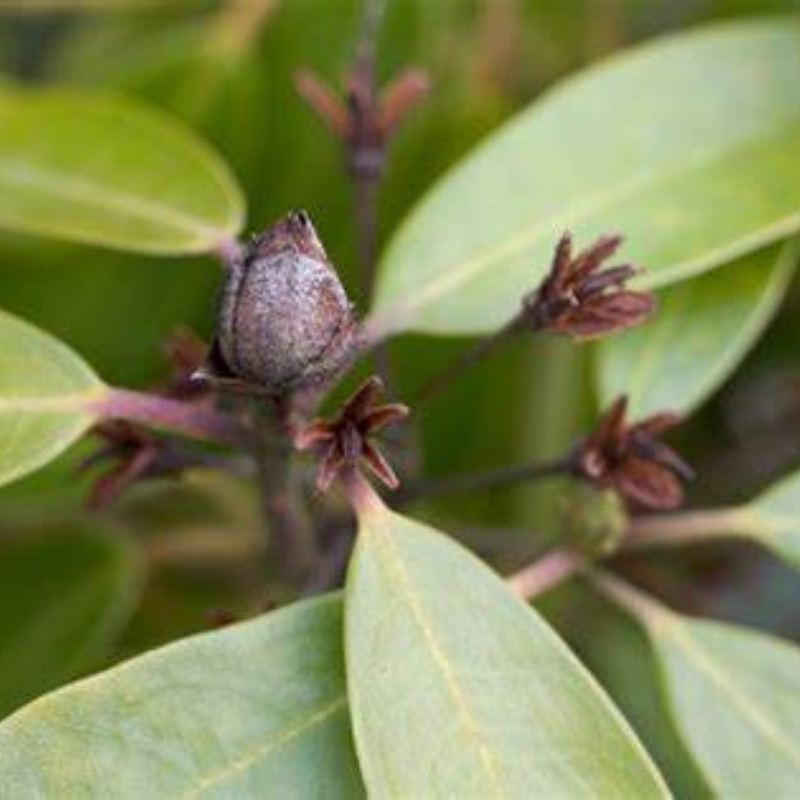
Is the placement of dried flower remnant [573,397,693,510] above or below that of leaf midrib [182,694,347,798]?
above

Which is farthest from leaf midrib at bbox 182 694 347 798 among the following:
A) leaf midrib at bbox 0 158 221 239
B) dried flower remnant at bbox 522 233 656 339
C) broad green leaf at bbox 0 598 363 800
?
leaf midrib at bbox 0 158 221 239

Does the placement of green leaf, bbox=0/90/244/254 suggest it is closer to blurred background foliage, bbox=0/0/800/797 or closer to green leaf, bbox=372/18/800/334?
green leaf, bbox=372/18/800/334

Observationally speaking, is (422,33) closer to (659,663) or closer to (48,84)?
(48,84)

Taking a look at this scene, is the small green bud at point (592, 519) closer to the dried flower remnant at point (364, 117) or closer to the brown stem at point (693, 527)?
the brown stem at point (693, 527)

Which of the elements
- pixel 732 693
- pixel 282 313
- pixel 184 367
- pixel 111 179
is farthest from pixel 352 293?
pixel 282 313

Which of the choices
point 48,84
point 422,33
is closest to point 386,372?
point 422,33

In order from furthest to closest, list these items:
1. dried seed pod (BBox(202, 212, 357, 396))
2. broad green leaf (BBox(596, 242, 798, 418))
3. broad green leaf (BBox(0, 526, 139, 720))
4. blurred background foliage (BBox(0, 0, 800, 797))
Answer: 1. blurred background foliage (BBox(0, 0, 800, 797))
2. broad green leaf (BBox(0, 526, 139, 720))
3. broad green leaf (BBox(596, 242, 798, 418))
4. dried seed pod (BBox(202, 212, 357, 396))
